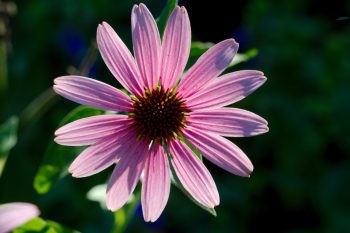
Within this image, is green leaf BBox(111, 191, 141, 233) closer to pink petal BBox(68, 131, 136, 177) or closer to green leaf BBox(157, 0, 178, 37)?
pink petal BBox(68, 131, 136, 177)

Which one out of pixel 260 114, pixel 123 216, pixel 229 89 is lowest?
pixel 260 114

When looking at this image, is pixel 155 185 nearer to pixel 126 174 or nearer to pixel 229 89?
pixel 126 174

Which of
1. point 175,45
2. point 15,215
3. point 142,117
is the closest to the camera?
point 15,215

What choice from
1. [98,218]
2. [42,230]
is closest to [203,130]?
[42,230]

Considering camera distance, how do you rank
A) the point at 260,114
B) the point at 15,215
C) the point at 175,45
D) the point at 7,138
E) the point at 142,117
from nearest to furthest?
the point at 15,215, the point at 175,45, the point at 142,117, the point at 7,138, the point at 260,114

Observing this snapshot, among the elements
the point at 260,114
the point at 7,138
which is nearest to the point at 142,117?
the point at 7,138
